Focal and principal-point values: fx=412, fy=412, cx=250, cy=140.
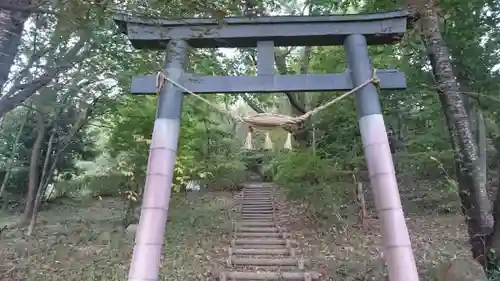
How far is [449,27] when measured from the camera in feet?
18.6

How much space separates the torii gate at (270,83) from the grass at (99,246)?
7.60 ft

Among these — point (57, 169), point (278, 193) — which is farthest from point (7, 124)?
point (278, 193)

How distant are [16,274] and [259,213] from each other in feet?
17.9

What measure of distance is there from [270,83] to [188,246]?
4.25 meters

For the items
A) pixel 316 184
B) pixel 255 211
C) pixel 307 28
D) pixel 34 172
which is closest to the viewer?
pixel 307 28

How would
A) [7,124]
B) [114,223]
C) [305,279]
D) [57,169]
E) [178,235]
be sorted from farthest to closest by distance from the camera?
[57,169], [7,124], [114,223], [178,235], [305,279]

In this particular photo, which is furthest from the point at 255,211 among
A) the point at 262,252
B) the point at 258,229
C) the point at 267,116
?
the point at 267,116

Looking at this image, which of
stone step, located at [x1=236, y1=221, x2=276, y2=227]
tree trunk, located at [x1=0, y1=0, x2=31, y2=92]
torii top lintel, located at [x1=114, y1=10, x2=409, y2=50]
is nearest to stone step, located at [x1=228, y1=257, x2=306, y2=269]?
stone step, located at [x1=236, y1=221, x2=276, y2=227]

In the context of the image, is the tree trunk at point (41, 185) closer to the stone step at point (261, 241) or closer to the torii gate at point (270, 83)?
the stone step at point (261, 241)

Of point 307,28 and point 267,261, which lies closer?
point 307,28

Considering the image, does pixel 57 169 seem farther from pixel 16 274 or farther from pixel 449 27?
pixel 449 27

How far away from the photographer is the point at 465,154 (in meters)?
4.02

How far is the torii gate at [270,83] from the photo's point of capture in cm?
313

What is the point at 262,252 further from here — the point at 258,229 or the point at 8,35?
the point at 8,35
